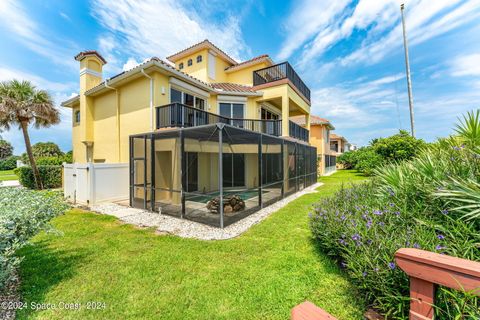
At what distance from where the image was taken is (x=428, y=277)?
4.79 feet

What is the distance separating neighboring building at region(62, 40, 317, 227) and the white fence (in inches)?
1.6

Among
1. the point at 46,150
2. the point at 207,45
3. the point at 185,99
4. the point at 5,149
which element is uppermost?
the point at 207,45

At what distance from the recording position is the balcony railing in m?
12.4

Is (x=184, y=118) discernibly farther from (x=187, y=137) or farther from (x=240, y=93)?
(x=240, y=93)

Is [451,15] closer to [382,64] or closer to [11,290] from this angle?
[382,64]

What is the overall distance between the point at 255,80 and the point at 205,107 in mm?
4152

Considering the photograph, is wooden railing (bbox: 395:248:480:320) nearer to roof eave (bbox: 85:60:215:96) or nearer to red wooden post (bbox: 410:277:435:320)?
red wooden post (bbox: 410:277:435:320)

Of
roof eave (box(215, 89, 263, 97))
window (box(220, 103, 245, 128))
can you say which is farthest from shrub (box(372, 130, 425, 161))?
window (box(220, 103, 245, 128))

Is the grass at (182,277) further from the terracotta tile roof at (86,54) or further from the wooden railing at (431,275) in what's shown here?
the terracotta tile roof at (86,54)

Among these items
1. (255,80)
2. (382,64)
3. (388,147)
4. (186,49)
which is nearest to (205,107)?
(255,80)

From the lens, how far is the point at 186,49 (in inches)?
546

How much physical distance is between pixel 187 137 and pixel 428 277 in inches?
264

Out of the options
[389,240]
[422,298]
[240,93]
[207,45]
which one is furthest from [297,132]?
[422,298]

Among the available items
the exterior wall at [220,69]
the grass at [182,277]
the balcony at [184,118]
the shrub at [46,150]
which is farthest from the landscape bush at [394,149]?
the shrub at [46,150]
